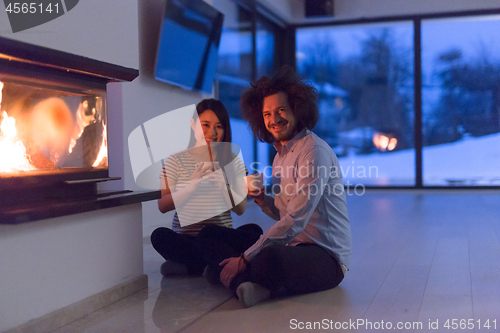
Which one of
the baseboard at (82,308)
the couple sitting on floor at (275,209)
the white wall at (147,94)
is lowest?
the baseboard at (82,308)

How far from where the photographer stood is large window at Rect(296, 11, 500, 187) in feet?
20.7

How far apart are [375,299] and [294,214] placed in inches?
19.4

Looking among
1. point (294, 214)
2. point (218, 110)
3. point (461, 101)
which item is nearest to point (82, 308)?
point (294, 214)

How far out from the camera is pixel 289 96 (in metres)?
1.96

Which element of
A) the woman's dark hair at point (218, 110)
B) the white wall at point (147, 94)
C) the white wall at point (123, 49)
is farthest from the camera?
the white wall at point (147, 94)

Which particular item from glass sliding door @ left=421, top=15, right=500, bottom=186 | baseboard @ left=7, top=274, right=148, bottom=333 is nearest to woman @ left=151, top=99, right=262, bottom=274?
baseboard @ left=7, top=274, right=148, bottom=333

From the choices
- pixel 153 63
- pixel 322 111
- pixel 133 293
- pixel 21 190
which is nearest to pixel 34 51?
pixel 21 190

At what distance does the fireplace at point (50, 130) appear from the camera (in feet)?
5.12

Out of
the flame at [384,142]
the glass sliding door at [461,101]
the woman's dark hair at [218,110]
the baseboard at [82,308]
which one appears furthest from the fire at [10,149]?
the glass sliding door at [461,101]

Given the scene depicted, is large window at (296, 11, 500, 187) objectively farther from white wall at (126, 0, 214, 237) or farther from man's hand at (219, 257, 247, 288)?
man's hand at (219, 257, 247, 288)

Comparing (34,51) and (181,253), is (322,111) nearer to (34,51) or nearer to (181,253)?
(181,253)

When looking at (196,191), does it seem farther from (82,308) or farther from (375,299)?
(375,299)

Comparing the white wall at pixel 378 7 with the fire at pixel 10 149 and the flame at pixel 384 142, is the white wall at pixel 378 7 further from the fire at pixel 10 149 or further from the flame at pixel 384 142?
the fire at pixel 10 149

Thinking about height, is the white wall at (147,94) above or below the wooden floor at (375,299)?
above
